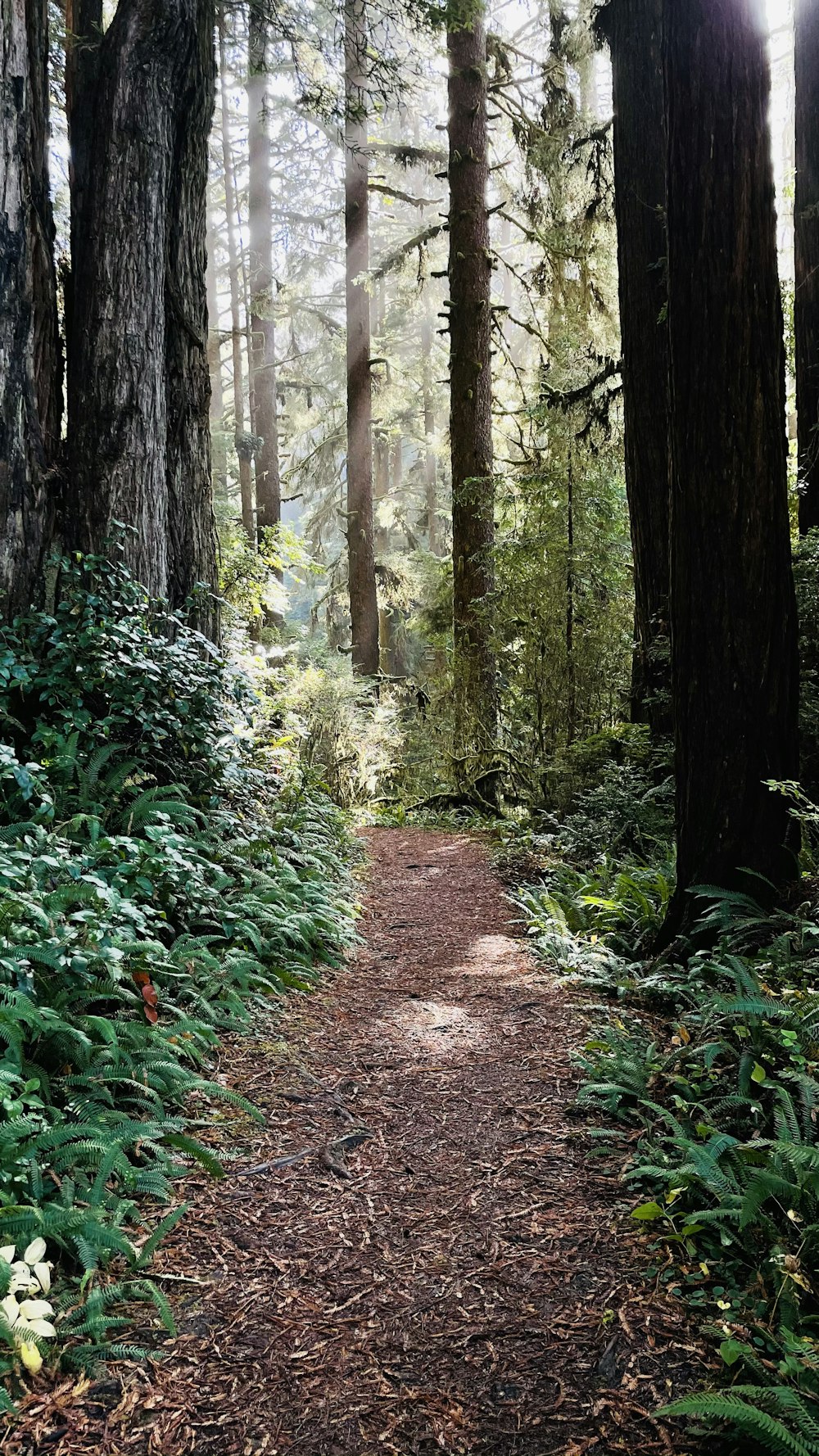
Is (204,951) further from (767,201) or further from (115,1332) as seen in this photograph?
(767,201)

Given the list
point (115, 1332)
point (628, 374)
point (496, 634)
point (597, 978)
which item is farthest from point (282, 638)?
point (115, 1332)

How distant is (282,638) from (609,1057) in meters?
10.9

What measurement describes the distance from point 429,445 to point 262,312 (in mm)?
6263

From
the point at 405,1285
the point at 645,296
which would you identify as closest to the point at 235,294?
the point at 645,296

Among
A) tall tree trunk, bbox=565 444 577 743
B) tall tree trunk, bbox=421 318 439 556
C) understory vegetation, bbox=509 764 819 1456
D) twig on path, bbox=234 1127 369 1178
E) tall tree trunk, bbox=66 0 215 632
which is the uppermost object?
tall tree trunk, bbox=421 318 439 556

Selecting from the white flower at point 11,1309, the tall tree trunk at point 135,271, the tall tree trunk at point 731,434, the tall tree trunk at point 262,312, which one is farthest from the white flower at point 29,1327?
the tall tree trunk at point 262,312

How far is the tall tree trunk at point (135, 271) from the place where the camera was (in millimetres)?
5234

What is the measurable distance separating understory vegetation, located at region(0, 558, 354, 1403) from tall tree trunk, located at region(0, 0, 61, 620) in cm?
30

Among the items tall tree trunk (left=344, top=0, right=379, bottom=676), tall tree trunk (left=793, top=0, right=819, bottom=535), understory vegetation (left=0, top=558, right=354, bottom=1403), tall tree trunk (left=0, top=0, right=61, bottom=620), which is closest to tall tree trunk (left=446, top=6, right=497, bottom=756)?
tall tree trunk (left=344, top=0, right=379, bottom=676)

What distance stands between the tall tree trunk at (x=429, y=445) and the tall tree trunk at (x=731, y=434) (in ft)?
55.7

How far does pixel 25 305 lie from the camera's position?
191 inches

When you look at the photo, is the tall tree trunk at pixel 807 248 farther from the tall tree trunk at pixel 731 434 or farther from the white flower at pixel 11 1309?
the white flower at pixel 11 1309

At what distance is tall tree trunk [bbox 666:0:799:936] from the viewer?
3848mm

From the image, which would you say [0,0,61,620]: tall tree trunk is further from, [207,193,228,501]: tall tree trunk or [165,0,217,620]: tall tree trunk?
[207,193,228,501]: tall tree trunk
